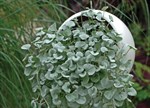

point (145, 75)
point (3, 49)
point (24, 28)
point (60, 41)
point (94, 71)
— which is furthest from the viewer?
point (145, 75)

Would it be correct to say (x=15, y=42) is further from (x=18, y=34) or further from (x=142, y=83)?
(x=142, y=83)

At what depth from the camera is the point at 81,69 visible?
64.3 inches

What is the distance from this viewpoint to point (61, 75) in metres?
1.66

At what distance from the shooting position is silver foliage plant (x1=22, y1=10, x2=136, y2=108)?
1.64 meters

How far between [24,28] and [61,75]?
0.54 metres

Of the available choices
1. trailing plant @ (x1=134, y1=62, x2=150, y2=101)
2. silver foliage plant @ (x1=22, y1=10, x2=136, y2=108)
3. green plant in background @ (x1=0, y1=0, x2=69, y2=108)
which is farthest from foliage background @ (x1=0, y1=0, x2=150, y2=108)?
trailing plant @ (x1=134, y1=62, x2=150, y2=101)

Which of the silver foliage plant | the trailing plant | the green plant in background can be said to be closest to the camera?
the silver foliage plant

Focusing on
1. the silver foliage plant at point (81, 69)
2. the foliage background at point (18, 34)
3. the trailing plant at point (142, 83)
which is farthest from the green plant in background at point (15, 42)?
the trailing plant at point (142, 83)

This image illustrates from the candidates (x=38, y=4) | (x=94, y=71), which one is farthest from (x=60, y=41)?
(x=38, y=4)

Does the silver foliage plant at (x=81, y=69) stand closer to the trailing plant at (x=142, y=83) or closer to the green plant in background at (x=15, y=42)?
the green plant in background at (x=15, y=42)

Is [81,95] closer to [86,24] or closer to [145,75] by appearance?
[86,24]

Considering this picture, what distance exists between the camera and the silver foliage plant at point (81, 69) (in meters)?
1.64

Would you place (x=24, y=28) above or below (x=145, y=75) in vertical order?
above

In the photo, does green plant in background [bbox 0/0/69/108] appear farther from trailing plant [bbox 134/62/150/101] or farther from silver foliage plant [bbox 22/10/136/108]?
trailing plant [bbox 134/62/150/101]
